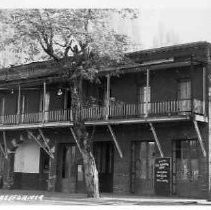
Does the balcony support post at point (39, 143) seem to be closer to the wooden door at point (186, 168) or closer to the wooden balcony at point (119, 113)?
the wooden balcony at point (119, 113)

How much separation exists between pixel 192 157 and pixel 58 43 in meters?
5.75

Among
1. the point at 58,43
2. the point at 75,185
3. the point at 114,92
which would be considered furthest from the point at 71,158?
the point at 58,43

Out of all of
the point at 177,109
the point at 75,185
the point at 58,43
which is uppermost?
the point at 58,43

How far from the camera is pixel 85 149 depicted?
15.3 metres

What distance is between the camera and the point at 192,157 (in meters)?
16.7

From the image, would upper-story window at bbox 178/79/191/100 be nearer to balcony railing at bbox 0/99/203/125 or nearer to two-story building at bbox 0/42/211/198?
two-story building at bbox 0/42/211/198

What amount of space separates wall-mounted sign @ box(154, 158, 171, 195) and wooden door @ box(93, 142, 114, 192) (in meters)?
2.27

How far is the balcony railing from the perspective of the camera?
1630 cm

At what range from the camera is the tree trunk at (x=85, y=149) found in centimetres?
1511

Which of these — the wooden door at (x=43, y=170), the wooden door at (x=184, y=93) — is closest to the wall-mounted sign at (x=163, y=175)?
the wooden door at (x=184, y=93)

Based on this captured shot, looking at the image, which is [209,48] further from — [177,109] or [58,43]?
[58,43]

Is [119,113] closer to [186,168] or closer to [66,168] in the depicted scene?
[186,168]

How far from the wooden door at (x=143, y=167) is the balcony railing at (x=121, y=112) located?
1.24m

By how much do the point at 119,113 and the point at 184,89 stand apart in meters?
2.38
